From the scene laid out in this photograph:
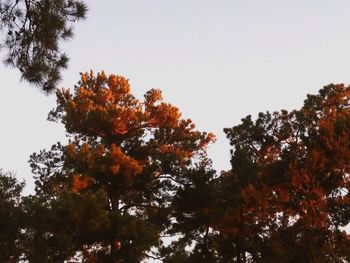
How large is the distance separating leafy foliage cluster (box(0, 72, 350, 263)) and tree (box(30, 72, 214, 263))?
0.05 metres

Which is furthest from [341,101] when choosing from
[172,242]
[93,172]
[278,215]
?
[93,172]

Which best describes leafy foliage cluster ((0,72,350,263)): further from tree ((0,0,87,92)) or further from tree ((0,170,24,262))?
tree ((0,0,87,92))

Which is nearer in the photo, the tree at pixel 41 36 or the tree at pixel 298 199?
the tree at pixel 41 36

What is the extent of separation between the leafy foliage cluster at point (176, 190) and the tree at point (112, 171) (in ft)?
0.15

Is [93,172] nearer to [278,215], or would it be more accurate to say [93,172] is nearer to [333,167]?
[278,215]

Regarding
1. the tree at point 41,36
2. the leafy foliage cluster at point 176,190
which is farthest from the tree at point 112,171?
Answer: the tree at point 41,36

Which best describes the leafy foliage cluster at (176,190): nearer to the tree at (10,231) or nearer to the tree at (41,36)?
the tree at (10,231)

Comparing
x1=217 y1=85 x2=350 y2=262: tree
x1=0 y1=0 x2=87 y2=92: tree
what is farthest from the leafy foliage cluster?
x1=0 y1=0 x2=87 y2=92: tree

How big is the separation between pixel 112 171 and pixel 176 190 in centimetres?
307

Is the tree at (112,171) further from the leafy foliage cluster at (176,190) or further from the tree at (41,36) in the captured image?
the tree at (41,36)

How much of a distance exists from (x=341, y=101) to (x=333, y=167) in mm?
5842

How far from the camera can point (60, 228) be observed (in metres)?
14.8

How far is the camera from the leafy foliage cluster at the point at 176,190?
1503 centimetres

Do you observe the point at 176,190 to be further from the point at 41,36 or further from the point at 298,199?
the point at 41,36
